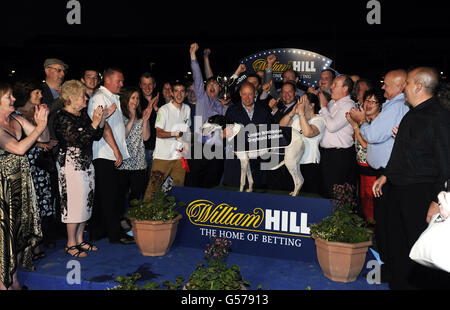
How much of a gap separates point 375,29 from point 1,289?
33.7 feet

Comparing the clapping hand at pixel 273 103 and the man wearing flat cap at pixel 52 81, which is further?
the clapping hand at pixel 273 103

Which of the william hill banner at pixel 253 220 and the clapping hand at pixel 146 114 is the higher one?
the clapping hand at pixel 146 114

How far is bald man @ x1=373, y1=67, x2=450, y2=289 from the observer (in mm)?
2785

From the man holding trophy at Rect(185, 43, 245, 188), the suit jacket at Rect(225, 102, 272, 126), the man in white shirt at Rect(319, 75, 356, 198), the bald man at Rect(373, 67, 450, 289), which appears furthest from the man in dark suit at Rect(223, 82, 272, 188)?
the bald man at Rect(373, 67, 450, 289)

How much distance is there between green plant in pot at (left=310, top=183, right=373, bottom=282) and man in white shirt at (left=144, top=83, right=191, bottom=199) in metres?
1.94

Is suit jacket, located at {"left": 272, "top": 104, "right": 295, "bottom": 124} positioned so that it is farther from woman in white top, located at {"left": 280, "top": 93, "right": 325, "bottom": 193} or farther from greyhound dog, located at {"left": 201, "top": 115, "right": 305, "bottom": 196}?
greyhound dog, located at {"left": 201, "top": 115, "right": 305, "bottom": 196}

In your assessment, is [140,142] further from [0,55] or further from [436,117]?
[0,55]

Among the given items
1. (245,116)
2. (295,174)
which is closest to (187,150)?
(245,116)

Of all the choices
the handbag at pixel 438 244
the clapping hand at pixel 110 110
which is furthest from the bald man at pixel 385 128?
the clapping hand at pixel 110 110

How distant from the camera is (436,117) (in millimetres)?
2781

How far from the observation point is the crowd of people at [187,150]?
2.98 metres

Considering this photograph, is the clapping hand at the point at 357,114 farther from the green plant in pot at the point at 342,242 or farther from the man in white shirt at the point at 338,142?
the green plant in pot at the point at 342,242

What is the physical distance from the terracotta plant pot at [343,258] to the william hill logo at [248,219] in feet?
1.31

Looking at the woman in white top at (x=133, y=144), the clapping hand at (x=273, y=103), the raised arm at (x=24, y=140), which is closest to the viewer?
the raised arm at (x=24, y=140)
